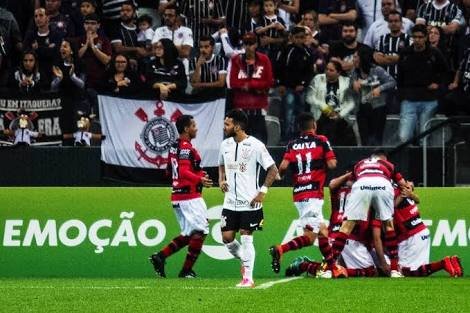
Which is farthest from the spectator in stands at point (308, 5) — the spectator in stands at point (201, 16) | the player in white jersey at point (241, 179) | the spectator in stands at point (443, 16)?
the player in white jersey at point (241, 179)

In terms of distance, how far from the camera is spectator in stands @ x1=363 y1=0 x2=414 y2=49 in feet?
72.2

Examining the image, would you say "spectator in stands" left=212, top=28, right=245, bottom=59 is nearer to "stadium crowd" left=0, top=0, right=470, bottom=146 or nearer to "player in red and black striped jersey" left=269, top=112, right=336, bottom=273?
"stadium crowd" left=0, top=0, right=470, bottom=146

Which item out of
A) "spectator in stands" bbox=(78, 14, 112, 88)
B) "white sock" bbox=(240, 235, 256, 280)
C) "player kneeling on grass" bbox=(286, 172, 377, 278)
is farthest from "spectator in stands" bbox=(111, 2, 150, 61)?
"white sock" bbox=(240, 235, 256, 280)

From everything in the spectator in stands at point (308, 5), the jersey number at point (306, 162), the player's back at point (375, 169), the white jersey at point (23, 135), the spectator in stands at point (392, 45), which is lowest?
the player's back at point (375, 169)

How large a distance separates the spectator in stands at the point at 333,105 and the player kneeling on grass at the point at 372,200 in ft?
5.87

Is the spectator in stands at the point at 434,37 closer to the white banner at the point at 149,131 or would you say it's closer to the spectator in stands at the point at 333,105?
the spectator in stands at the point at 333,105

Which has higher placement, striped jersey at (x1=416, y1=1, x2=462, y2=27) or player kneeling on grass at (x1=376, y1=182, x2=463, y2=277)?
striped jersey at (x1=416, y1=1, x2=462, y2=27)

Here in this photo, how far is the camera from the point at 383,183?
17.9m

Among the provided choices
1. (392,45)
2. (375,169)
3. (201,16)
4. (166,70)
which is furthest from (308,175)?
(201,16)

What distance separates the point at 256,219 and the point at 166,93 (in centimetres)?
461

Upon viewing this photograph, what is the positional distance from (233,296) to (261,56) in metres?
7.52

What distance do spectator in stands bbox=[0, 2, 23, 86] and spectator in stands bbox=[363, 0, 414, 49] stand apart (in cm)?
577

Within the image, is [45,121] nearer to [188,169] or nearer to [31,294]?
[188,169]

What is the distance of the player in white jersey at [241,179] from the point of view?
1578cm
